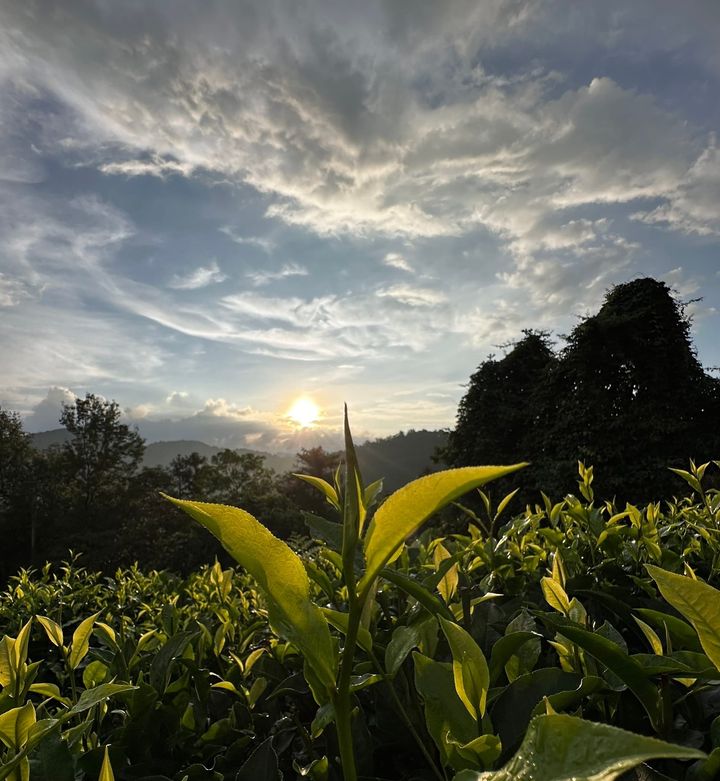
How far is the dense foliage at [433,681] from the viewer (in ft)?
1.91

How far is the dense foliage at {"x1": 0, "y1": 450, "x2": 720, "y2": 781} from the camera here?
0.58 meters

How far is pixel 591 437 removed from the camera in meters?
18.0

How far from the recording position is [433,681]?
754mm

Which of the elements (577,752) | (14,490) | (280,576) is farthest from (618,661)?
(14,490)

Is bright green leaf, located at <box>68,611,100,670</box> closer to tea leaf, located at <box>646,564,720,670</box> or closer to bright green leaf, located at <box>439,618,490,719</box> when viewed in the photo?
bright green leaf, located at <box>439,618,490,719</box>

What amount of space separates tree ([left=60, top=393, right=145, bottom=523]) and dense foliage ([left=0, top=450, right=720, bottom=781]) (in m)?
41.4

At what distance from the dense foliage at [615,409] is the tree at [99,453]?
94.6 ft

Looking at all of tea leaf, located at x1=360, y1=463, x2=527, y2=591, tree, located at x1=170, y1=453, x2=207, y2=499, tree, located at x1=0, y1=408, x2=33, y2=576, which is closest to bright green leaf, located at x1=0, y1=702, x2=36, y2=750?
tea leaf, located at x1=360, y1=463, x2=527, y2=591

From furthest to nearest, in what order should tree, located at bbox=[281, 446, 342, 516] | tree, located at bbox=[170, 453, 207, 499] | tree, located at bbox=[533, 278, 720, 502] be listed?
tree, located at bbox=[170, 453, 207, 499]
tree, located at bbox=[281, 446, 342, 516]
tree, located at bbox=[533, 278, 720, 502]

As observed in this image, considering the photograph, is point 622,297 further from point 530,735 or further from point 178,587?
point 530,735

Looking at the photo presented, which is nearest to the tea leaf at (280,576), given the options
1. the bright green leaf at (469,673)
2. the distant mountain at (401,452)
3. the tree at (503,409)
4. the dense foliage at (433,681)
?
the dense foliage at (433,681)

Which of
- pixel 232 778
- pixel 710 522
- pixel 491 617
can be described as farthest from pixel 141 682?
pixel 710 522

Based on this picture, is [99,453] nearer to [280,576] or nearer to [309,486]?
[309,486]

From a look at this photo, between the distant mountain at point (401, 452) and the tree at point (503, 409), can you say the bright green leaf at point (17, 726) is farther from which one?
the distant mountain at point (401, 452)
